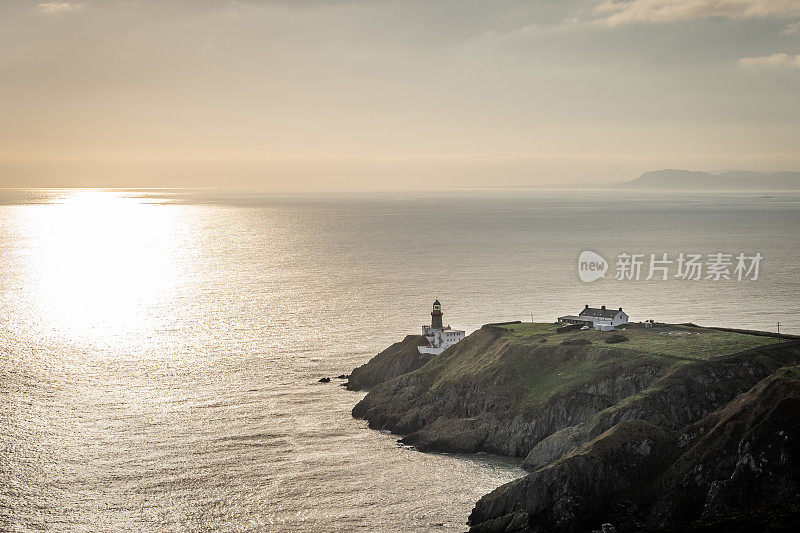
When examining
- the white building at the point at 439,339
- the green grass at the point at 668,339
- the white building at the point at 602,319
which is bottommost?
the white building at the point at 439,339

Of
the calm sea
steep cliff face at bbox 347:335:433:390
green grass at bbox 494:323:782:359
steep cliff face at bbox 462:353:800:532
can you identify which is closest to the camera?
steep cliff face at bbox 462:353:800:532

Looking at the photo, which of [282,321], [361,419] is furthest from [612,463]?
[282,321]

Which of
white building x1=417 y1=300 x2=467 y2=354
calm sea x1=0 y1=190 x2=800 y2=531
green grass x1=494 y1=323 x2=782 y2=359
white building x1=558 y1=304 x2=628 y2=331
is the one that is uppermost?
white building x1=558 y1=304 x2=628 y2=331

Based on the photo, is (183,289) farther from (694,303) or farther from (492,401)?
(492,401)

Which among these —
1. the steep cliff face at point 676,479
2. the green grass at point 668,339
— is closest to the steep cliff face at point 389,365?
the green grass at point 668,339

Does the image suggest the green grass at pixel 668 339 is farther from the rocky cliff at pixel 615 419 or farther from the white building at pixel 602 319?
the white building at pixel 602 319

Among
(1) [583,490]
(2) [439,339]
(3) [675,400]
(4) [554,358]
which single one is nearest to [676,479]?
(1) [583,490]

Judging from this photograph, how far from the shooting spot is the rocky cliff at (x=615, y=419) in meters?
64.9

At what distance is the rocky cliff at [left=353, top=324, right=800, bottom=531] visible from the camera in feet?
213

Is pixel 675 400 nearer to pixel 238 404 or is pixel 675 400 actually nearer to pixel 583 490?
pixel 583 490

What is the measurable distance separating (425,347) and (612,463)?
44870 millimetres

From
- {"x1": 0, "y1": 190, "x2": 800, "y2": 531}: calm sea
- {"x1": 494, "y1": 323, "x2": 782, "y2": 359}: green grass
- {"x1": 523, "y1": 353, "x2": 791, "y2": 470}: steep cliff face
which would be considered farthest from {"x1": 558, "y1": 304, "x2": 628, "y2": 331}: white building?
{"x1": 0, "y1": 190, "x2": 800, "y2": 531}: calm sea

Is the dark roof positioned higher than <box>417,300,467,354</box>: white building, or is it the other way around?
the dark roof

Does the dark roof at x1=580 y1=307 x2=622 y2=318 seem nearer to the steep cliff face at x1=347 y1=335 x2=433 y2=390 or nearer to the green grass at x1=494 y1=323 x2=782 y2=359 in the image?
the green grass at x1=494 y1=323 x2=782 y2=359
